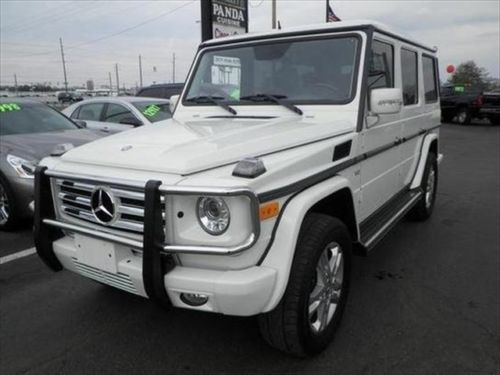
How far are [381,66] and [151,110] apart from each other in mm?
5569

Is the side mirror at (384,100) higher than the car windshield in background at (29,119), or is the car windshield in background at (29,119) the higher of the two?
the car windshield in background at (29,119)

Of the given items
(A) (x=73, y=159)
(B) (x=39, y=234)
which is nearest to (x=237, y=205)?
(A) (x=73, y=159)

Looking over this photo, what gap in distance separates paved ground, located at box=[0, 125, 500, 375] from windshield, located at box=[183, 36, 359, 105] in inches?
64.7

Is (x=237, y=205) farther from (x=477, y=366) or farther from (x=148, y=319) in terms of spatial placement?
(x=477, y=366)

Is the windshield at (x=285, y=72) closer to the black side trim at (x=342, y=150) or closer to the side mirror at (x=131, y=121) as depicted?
the black side trim at (x=342, y=150)

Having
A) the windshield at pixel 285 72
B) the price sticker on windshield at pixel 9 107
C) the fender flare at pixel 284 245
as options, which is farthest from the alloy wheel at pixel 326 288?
the price sticker on windshield at pixel 9 107

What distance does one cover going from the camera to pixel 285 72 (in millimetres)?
3729

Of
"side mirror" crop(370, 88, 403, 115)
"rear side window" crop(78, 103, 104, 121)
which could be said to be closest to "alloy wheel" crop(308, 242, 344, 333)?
"side mirror" crop(370, 88, 403, 115)

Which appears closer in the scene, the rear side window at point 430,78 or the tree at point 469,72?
the rear side window at point 430,78

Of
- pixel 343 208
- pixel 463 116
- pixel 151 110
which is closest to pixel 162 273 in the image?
pixel 343 208

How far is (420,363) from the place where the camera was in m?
2.81

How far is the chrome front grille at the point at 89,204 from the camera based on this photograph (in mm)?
2459

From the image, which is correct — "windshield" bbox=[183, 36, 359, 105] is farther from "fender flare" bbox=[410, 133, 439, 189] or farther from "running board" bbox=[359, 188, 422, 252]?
"fender flare" bbox=[410, 133, 439, 189]

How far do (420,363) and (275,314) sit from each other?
3.20 ft
